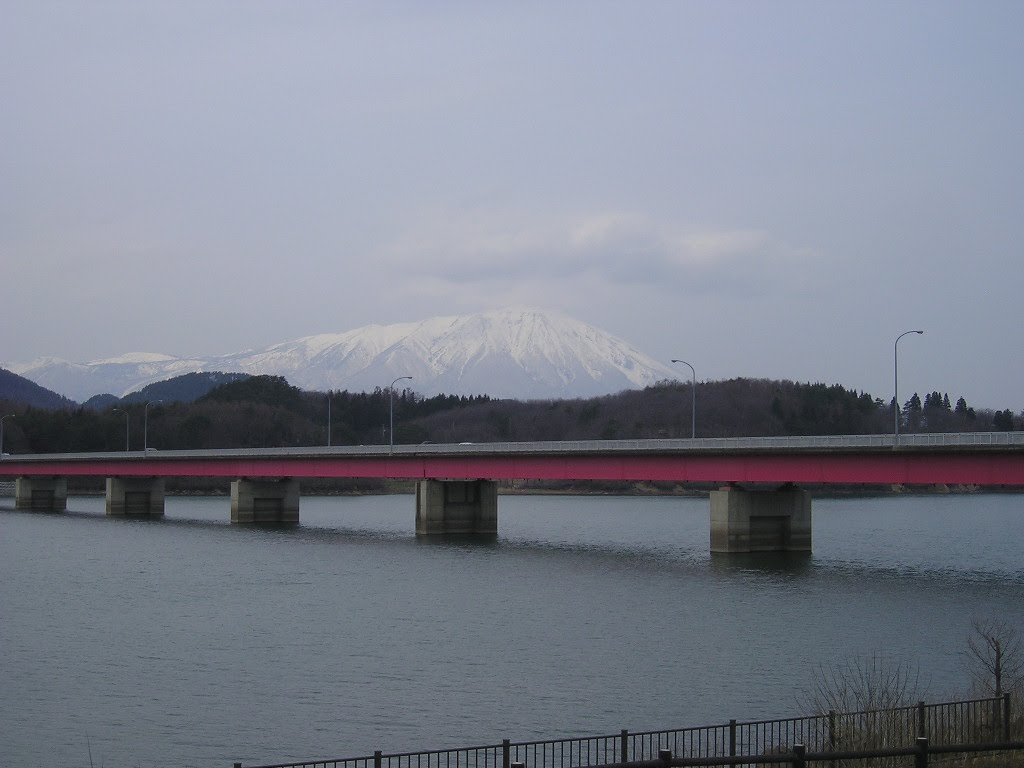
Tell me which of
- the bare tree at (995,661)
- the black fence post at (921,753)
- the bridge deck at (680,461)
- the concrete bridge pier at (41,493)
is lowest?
the concrete bridge pier at (41,493)

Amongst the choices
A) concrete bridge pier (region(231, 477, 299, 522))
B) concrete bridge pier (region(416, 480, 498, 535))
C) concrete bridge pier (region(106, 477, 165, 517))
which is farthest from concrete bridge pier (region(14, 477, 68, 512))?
concrete bridge pier (region(416, 480, 498, 535))

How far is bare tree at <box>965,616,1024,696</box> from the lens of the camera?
89.4 feet

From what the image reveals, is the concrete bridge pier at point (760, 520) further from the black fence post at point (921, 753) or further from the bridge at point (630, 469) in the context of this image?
the black fence post at point (921, 753)

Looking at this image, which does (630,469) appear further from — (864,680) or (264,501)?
(864,680)

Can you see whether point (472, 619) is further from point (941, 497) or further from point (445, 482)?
point (941, 497)

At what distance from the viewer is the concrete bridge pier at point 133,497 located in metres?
135

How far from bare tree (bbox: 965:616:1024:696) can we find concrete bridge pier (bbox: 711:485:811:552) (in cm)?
2870

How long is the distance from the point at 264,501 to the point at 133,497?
22.8m

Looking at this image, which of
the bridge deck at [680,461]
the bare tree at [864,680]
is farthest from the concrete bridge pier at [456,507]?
the bare tree at [864,680]

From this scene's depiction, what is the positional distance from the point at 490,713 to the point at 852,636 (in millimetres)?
17715

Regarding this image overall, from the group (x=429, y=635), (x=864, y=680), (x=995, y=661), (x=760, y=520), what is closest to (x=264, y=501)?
(x=760, y=520)

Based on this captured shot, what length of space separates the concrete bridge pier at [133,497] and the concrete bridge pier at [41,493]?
17123mm

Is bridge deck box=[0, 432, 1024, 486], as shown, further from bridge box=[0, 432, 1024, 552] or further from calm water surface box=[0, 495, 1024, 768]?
calm water surface box=[0, 495, 1024, 768]

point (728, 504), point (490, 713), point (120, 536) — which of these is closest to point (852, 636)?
point (490, 713)
